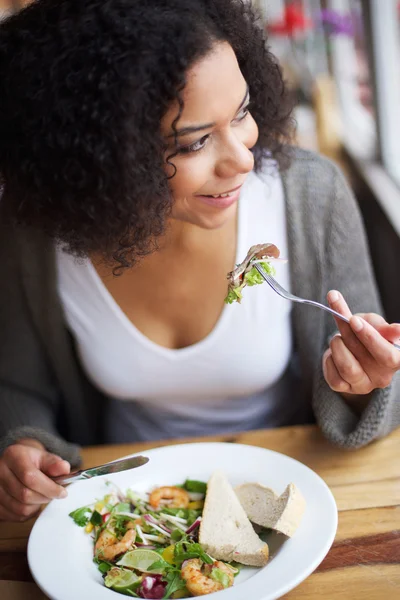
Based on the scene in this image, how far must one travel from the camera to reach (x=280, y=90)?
4.46ft

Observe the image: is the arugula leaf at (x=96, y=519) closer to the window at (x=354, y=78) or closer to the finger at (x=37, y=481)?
the finger at (x=37, y=481)

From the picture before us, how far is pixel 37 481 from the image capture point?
1.06 meters

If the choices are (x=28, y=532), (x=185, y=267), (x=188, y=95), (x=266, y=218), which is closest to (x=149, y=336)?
(x=185, y=267)

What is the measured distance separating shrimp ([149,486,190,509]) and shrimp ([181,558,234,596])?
160 mm

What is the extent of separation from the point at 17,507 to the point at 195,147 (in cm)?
60

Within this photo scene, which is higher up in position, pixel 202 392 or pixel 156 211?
pixel 156 211

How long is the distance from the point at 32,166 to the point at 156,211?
19 centimetres

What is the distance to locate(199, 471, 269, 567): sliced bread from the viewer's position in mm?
940

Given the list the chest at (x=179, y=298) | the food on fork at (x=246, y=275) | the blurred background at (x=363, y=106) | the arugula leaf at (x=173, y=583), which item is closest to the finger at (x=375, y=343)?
the food on fork at (x=246, y=275)

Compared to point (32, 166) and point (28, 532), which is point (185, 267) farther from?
point (28, 532)

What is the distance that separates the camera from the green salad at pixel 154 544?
0.92 meters

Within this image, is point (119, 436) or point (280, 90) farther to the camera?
point (119, 436)

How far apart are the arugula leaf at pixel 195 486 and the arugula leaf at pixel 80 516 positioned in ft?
0.53

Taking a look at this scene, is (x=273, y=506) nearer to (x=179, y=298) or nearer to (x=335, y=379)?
(x=335, y=379)
